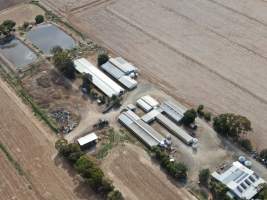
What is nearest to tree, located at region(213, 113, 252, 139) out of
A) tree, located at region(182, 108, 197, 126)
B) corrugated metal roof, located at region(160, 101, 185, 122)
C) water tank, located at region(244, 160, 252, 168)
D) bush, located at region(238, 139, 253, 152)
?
bush, located at region(238, 139, 253, 152)

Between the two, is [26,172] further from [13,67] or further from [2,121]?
[13,67]

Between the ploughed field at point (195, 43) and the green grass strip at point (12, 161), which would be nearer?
the green grass strip at point (12, 161)

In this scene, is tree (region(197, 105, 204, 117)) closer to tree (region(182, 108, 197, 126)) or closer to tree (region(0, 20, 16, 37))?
tree (region(182, 108, 197, 126))

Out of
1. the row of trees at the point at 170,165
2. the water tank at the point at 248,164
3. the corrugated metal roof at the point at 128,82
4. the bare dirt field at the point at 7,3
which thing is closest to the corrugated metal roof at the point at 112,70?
the corrugated metal roof at the point at 128,82

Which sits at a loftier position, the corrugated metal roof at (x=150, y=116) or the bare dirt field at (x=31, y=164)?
the corrugated metal roof at (x=150, y=116)

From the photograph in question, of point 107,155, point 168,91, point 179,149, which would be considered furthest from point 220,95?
point 107,155

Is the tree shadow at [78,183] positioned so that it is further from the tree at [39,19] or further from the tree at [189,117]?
the tree at [39,19]

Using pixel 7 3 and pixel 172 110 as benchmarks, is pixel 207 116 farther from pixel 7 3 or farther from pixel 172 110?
pixel 7 3

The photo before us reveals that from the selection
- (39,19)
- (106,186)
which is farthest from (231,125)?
(39,19)
